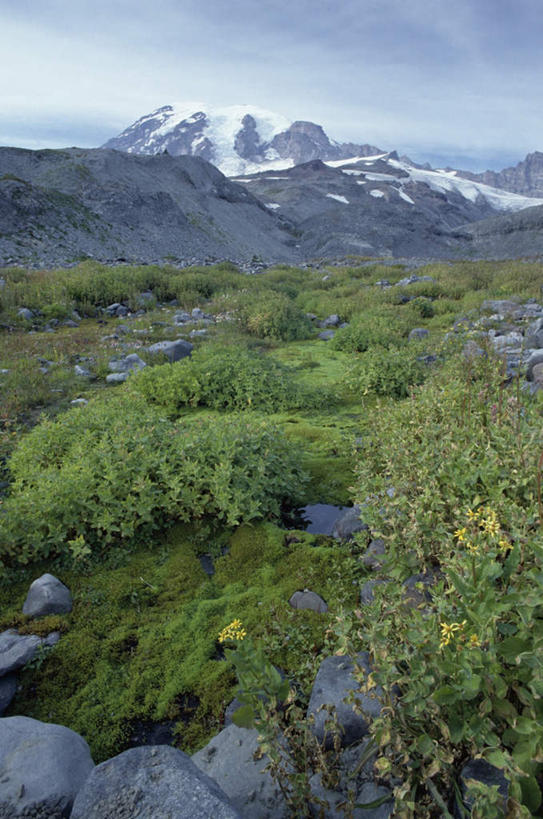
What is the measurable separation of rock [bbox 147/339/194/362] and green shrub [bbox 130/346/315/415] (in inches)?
67.4

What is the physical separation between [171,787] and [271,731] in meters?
0.45

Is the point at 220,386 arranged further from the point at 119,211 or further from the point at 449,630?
the point at 119,211

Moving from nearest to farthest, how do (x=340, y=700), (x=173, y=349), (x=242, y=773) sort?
(x=242, y=773) → (x=340, y=700) → (x=173, y=349)

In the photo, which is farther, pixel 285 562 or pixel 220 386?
pixel 220 386

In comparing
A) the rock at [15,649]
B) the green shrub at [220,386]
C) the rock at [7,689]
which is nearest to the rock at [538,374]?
the green shrub at [220,386]

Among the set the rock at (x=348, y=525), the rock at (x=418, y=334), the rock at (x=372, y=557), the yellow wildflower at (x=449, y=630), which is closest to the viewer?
the yellow wildflower at (x=449, y=630)

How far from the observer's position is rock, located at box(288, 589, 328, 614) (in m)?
3.83

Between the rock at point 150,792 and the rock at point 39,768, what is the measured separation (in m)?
0.24

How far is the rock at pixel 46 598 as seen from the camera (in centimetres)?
379

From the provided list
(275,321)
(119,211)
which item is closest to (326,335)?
(275,321)

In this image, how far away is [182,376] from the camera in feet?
28.1

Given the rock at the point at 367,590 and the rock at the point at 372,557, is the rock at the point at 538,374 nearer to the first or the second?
the rock at the point at 372,557

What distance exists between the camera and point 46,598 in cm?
381

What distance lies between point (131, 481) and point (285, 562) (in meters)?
1.74
